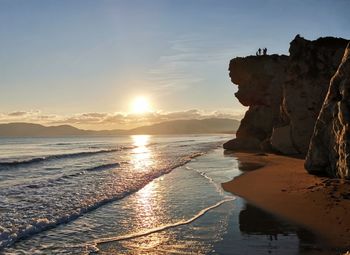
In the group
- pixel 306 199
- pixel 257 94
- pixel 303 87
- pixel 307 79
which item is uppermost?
pixel 257 94

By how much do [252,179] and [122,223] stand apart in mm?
11020

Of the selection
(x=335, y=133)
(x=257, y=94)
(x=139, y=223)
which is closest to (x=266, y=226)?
(x=139, y=223)

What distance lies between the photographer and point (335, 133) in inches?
688

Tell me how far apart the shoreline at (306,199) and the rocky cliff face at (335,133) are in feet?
2.18

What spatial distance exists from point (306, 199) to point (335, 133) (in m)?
4.78

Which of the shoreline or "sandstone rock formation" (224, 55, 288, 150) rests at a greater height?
"sandstone rock formation" (224, 55, 288, 150)

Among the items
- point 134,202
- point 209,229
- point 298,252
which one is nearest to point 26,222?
point 134,202

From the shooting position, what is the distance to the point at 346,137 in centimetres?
1591

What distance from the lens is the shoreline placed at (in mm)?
10398

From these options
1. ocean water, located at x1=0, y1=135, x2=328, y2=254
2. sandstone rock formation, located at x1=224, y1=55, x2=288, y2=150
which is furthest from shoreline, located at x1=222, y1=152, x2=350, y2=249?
sandstone rock formation, located at x1=224, y1=55, x2=288, y2=150

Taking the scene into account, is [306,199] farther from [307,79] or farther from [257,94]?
[257,94]

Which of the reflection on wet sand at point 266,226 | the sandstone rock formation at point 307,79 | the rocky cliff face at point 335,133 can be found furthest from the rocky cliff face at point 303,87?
the reflection on wet sand at point 266,226

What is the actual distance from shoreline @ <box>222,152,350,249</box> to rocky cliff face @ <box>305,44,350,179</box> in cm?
66

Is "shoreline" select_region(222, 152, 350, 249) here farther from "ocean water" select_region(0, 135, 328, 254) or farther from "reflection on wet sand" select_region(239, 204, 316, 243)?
"ocean water" select_region(0, 135, 328, 254)
